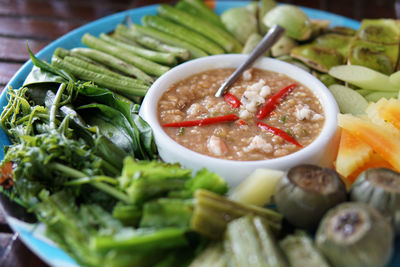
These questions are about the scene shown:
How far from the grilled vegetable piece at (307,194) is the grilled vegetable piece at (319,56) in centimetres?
182

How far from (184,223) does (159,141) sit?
983 millimetres

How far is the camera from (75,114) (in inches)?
137

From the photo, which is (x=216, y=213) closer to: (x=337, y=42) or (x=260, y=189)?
(x=260, y=189)

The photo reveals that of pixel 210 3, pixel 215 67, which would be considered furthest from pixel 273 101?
pixel 210 3

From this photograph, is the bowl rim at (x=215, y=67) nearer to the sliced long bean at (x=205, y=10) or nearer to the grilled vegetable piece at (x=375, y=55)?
the grilled vegetable piece at (x=375, y=55)

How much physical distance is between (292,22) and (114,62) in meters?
1.85

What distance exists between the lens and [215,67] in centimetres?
438

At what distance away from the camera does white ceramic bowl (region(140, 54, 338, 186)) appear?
128 inches

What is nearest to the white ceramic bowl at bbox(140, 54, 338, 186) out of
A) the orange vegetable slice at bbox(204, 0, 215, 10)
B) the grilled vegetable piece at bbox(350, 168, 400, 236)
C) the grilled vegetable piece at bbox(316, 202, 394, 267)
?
the grilled vegetable piece at bbox(350, 168, 400, 236)

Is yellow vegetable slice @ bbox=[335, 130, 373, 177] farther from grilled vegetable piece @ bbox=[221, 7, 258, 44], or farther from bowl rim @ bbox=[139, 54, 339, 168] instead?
grilled vegetable piece @ bbox=[221, 7, 258, 44]

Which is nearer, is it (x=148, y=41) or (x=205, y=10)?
(x=148, y=41)

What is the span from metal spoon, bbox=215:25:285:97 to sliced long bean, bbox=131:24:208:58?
62cm

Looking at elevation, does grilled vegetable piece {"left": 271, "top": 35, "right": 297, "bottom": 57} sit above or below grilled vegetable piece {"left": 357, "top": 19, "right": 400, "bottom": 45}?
below

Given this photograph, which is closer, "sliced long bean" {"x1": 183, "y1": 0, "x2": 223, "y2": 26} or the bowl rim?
the bowl rim
